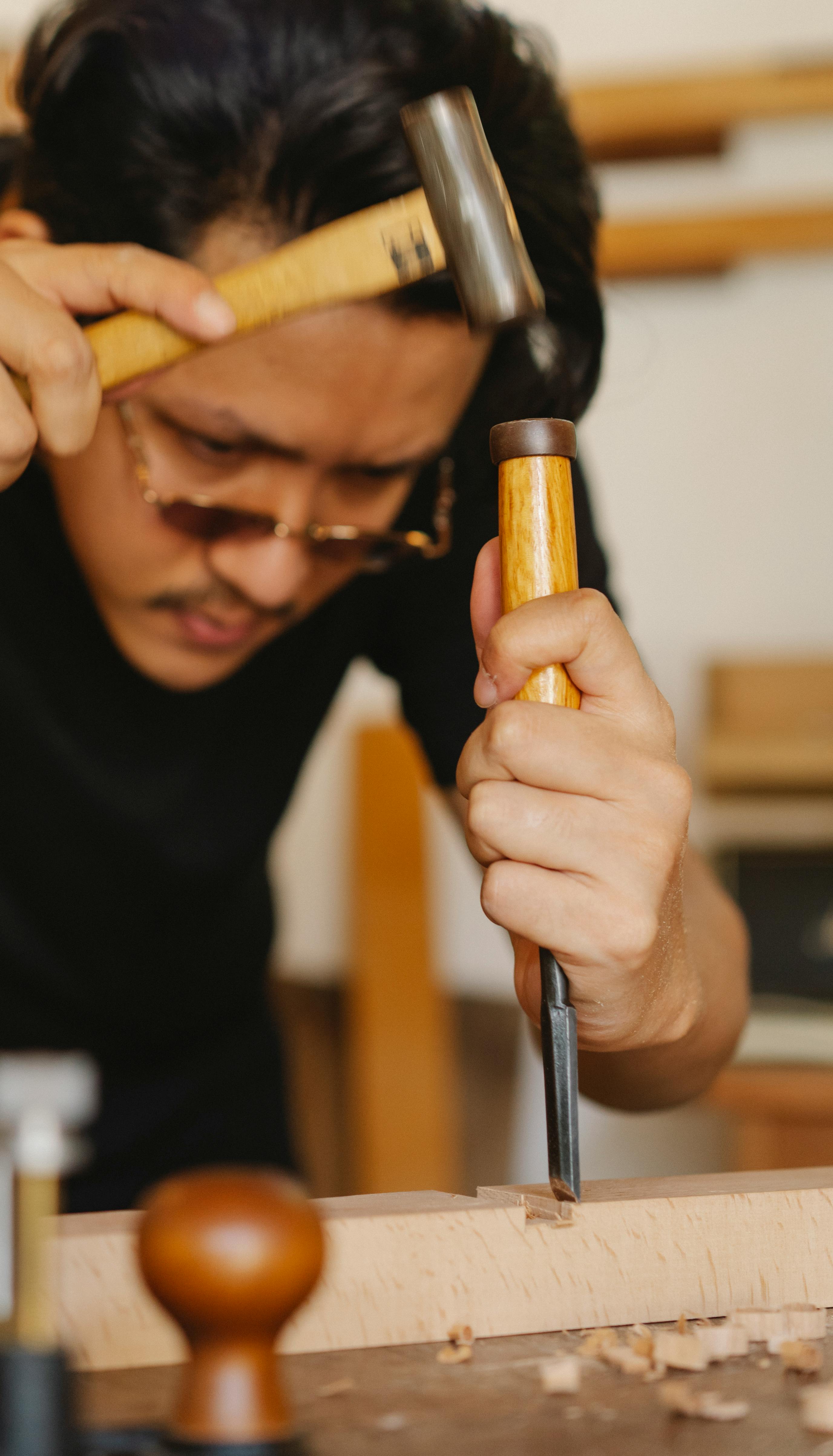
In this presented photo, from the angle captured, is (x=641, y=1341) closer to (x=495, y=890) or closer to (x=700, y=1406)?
(x=700, y=1406)

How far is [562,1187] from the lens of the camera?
29.1 inches

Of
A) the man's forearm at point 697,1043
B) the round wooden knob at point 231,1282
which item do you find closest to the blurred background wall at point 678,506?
the man's forearm at point 697,1043

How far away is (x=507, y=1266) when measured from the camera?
2.29ft

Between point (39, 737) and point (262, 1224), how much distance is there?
3.22ft

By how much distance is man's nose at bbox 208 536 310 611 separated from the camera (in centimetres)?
113

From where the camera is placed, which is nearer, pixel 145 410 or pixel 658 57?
pixel 145 410

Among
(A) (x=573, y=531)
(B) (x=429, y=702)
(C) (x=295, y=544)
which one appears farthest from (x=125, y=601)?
(A) (x=573, y=531)

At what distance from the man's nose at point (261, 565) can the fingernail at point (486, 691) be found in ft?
1.27

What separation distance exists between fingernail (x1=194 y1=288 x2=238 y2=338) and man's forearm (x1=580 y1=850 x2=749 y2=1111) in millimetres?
552

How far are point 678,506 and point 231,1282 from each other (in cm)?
248

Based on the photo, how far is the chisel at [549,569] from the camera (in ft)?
2.40

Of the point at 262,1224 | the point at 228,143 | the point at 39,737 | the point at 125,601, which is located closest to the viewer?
the point at 262,1224

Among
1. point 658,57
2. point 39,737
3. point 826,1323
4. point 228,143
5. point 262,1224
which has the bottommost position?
point 826,1323

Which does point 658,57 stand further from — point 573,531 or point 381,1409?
point 381,1409
